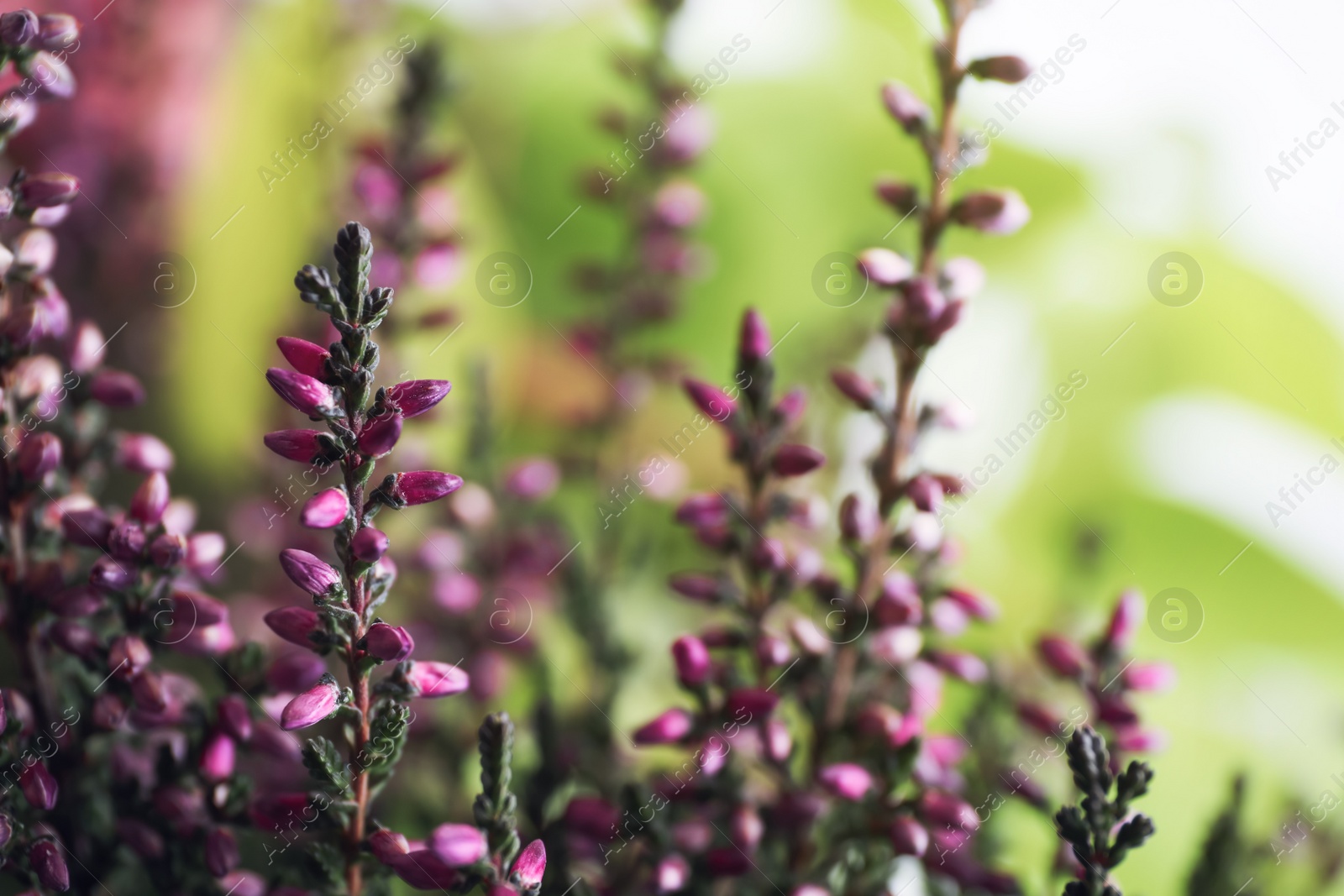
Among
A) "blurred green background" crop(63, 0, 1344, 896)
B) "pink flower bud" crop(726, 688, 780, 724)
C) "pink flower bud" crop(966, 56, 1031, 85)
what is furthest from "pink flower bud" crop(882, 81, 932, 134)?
"blurred green background" crop(63, 0, 1344, 896)

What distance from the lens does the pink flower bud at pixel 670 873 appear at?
1.21 feet

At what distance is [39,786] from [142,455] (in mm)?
125

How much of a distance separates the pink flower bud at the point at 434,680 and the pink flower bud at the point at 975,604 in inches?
8.7

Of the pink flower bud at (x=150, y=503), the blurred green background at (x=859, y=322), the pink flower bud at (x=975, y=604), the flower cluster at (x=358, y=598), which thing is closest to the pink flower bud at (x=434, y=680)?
the flower cluster at (x=358, y=598)

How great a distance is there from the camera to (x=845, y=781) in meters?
0.37

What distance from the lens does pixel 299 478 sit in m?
0.64

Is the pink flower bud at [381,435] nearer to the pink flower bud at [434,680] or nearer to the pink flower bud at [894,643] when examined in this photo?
the pink flower bud at [434,680]

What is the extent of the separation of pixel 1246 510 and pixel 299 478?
823mm

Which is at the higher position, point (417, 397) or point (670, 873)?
point (417, 397)

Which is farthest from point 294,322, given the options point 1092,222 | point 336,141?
point 1092,222

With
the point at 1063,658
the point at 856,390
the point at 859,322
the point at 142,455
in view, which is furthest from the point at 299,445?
the point at 859,322

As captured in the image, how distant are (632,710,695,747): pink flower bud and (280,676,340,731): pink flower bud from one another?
0.41 feet

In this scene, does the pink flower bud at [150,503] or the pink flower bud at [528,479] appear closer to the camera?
the pink flower bud at [150,503]

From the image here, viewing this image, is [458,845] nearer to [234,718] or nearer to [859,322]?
[234,718]
